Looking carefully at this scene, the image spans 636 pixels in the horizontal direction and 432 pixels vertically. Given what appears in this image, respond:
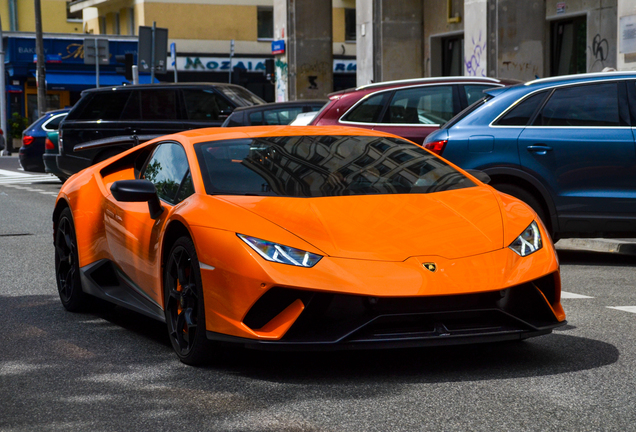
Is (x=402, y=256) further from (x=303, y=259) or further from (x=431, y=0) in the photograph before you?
(x=431, y=0)

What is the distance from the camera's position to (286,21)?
2772cm

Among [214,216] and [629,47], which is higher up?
[629,47]

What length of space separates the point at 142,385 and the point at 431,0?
22.8 metres

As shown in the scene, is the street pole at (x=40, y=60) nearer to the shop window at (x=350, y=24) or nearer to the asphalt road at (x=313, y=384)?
the shop window at (x=350, y=24)

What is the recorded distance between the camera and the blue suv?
8648 mm

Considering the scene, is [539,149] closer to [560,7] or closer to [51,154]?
[51,154]

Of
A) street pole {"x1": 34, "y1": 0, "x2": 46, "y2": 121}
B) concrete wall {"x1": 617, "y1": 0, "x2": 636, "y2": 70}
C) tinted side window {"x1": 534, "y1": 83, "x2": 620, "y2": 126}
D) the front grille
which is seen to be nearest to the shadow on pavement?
tinted side window {"x1": 534, "y1": 83, "x2": 620, "y2": 126}

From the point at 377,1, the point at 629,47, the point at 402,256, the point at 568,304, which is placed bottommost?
the point at 568,304

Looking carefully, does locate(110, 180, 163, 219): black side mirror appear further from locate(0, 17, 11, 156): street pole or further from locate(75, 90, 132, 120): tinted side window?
locate(0, 17, 11, 156): street pole

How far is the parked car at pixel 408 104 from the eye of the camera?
1133cm

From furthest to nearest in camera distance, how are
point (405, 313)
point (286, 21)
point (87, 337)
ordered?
1. point (286, 21)
2. point (87, 337)
3. point (405, 313)

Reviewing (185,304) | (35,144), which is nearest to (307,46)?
→ (35,144)

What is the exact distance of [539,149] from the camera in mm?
8828

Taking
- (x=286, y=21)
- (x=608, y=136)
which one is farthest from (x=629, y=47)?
(x=286, y=21)
